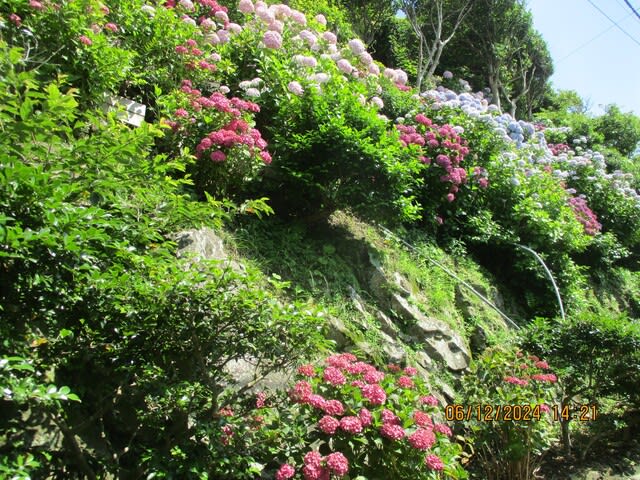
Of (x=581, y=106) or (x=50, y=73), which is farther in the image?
(x=581, y=106)

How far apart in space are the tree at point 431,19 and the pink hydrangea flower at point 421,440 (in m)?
10.4

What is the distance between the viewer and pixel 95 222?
1980 millimetres

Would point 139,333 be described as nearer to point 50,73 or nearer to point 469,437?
point 469,437

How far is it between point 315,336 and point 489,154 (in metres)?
6.39

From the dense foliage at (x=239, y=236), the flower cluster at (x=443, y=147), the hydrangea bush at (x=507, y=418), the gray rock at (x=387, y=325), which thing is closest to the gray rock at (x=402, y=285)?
the gray rock at (x=387, y=325)

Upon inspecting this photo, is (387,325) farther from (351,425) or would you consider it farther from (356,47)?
(356,47)

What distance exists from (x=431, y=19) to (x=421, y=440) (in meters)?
12.3

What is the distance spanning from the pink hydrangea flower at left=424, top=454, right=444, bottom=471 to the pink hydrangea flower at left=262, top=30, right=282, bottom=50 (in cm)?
508

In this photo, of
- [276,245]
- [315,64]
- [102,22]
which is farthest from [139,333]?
[315,64]

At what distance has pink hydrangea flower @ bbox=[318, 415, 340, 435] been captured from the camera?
8.24ft

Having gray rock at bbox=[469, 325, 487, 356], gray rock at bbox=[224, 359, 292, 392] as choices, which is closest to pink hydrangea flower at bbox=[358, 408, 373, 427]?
gray rock at bbox=[224, 359, 292, 392]

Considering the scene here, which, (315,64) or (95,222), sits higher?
(315,64)

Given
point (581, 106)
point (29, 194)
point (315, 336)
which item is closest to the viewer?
point (29, 194)
